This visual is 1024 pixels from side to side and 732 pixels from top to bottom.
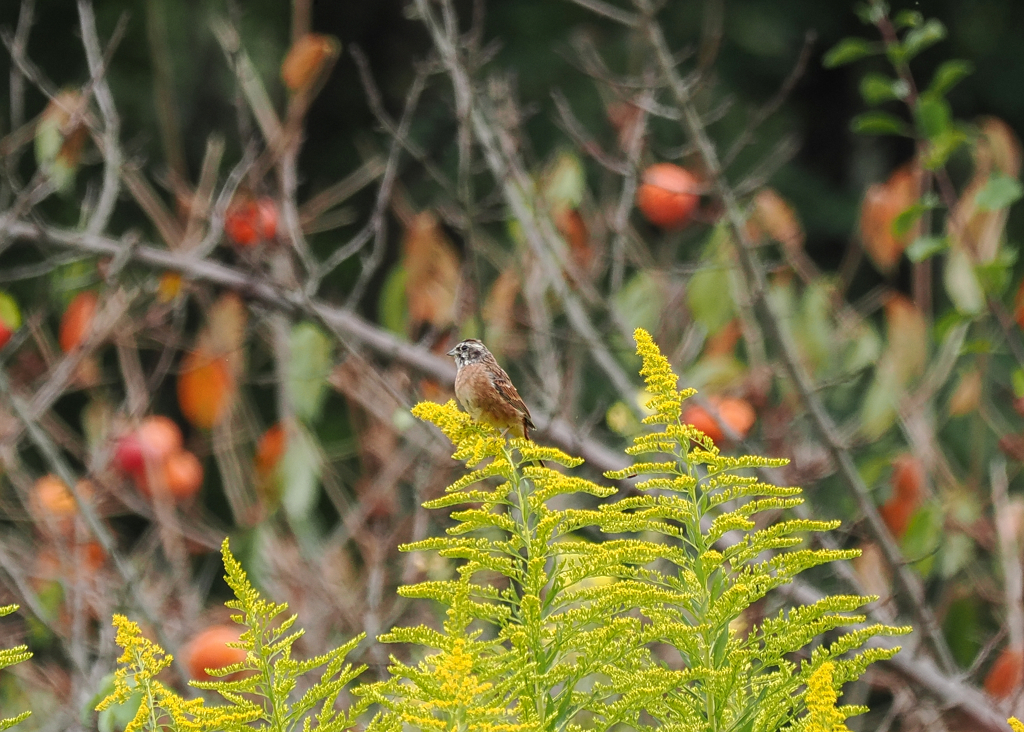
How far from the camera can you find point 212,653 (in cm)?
321

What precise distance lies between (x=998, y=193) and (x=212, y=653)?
7.46 ft

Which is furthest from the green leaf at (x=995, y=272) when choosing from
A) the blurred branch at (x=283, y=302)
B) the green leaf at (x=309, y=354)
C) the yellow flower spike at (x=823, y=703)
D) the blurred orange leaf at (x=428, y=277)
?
the yellow flower spike at (x=823, y=703)

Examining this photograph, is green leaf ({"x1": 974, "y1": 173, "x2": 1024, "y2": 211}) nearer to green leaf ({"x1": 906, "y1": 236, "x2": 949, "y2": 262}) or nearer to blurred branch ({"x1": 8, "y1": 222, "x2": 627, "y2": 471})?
green leaf ({"x1": 906, "y1": 236, "x2": 949, "y2": 262})

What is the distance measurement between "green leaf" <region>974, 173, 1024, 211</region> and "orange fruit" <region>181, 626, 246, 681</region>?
2130 millimetres

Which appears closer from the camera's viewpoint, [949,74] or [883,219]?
[949,74]

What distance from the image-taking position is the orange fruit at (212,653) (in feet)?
10.5

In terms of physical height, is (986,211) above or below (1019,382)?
above

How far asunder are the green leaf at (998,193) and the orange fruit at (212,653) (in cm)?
213

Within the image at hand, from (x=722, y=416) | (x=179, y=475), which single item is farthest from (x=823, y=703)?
(x=179, y=475)

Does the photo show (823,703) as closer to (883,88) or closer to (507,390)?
(507,390)

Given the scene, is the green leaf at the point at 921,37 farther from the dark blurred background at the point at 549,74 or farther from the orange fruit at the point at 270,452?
the dark blurred background at the point at 549,74

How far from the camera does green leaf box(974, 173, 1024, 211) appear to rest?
275 cm

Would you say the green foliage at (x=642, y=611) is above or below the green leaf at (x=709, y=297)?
below

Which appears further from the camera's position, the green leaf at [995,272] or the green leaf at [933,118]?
the green leaf at [933,118]
